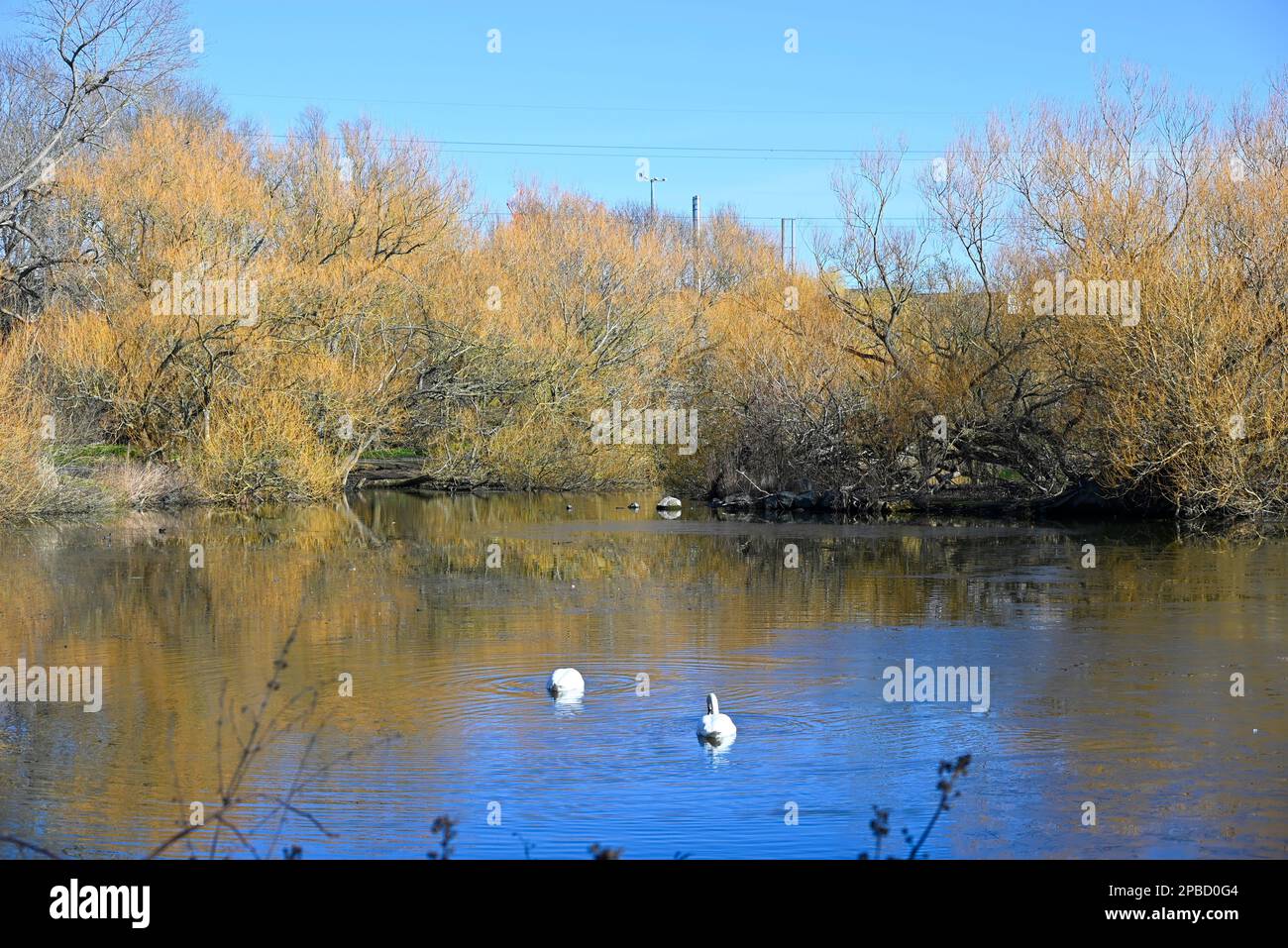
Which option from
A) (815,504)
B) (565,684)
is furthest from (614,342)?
(565,684)

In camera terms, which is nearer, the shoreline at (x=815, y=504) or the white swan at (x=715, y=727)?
the white swan at (x=715, y=727)

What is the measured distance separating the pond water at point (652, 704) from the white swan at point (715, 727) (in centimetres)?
9

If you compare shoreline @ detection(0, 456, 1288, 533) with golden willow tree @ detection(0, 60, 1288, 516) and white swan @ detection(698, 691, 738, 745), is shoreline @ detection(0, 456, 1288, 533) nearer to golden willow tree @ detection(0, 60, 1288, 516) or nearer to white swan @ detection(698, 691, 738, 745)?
golden willow tree @ detection(0, 60, 1288, 516)

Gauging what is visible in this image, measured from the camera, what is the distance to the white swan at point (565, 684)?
983 centimetres

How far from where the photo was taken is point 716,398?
104ft

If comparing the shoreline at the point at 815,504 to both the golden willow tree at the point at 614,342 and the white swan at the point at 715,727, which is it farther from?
the white swan at the point at 715,727

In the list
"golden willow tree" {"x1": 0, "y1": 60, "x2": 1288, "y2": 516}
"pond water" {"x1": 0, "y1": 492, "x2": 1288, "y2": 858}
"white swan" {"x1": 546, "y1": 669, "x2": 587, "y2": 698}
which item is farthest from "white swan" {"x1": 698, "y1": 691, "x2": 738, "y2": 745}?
"golden willow tree" {"x1": 0, "y1": 60, "x2": 1288, "y2": 516}

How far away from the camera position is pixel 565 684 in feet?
32.3

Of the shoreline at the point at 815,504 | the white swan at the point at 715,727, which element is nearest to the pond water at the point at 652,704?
the white swan at the point at 715,727

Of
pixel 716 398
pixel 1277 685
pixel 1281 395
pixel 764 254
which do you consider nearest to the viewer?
pixel 1277 685

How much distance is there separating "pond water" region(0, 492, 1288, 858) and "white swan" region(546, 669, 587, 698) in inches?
6.9
